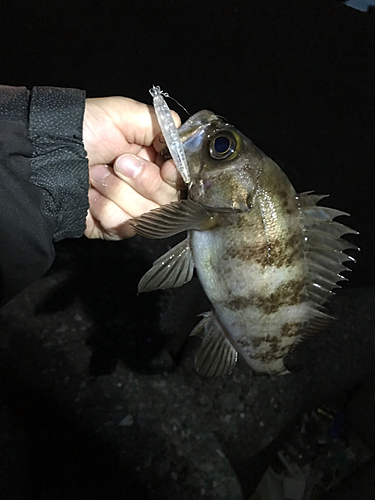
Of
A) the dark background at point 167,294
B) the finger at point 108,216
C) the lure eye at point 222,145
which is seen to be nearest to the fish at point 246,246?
the lure eye at point 222,145

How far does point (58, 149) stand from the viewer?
50.3 inches

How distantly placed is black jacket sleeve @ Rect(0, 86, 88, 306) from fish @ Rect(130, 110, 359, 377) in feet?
1.19

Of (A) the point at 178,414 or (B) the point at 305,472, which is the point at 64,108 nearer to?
(A) the point at 178,414

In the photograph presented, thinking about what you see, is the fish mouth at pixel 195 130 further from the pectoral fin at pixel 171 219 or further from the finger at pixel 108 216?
the finger at pixel 108 216

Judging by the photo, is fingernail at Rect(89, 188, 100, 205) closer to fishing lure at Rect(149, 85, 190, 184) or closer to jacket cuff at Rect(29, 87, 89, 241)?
jacket cuff at Rect(29, 87, 89, 241)

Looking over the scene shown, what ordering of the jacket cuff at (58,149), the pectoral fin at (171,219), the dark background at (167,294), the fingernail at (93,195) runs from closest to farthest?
the pectoral fin at (171,219), the jacket cuff at (58,149), the fingernail at (93,195), the dark background at (167,294)

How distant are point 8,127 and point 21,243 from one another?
0.40m

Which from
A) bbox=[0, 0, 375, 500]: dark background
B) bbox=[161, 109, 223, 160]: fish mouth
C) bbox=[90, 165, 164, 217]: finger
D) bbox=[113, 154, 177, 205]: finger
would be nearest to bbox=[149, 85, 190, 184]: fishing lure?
bbox=[161, 109, 223, 160]: fish mouth

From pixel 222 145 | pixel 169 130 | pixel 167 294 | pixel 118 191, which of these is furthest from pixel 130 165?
pixel 167 294

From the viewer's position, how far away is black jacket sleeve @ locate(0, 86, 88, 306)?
3.85 ft

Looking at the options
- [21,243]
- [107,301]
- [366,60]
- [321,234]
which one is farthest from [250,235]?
[366,60]

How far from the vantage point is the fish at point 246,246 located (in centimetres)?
126

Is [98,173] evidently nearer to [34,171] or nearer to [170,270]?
[34,171]

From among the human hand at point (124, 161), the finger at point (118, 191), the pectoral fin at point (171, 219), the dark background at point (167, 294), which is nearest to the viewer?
the pectoral fin at point (171, 219)
